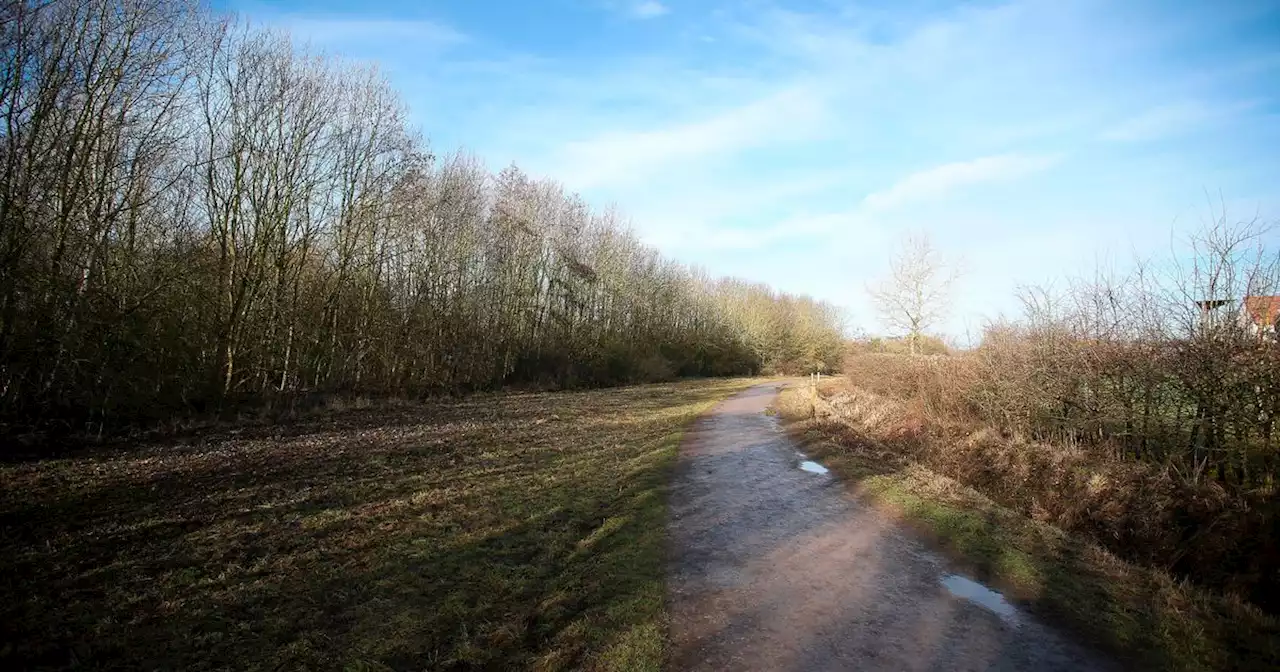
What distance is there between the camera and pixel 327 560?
224 inches

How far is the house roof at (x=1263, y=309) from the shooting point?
8906 millimetres

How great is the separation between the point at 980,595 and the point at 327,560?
244 inches

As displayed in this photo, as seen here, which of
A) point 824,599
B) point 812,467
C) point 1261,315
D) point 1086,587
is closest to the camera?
point 824,599

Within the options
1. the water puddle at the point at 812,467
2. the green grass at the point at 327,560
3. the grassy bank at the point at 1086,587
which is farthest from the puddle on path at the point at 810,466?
the green grass at the point at 327,560

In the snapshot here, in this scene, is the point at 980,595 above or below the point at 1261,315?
below

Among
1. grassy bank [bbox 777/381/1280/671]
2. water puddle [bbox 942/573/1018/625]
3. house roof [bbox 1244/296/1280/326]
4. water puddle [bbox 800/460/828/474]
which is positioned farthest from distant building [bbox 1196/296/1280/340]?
water puddle [bbox 942/573/1018/625]

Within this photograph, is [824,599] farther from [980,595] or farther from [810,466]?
[810,466]

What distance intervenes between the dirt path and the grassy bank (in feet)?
1.38

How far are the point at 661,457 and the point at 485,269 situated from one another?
18.9 metres

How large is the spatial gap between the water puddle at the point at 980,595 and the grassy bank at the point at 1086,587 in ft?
0.61

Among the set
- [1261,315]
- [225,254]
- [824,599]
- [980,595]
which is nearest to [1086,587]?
[980,595]

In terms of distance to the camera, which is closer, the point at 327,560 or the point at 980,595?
the point at 980,595

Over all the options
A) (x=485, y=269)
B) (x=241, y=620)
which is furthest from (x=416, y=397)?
(x=241, y=620)

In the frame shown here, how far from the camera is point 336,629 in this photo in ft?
14.4
